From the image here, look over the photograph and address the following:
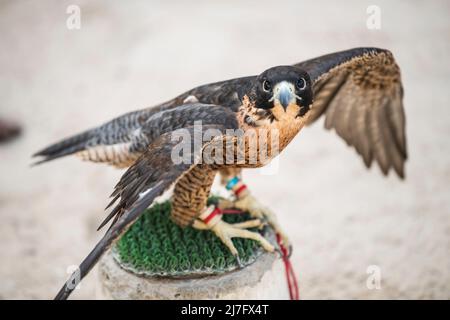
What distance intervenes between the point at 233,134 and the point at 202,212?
28.3 inches

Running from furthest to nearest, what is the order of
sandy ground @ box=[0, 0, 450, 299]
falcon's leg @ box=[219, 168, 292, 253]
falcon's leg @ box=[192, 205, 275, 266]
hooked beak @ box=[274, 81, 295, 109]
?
sandy ground @ box=[0, 0, 450, 299] < falcon's leg @ box=[219, 168, 292, 253] < falcon's leg @ box=[192, 205, 275, 266] < hooked beak @ box=[274, 81, 295, 109]

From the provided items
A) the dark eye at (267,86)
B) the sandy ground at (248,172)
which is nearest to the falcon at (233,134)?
the dark eye at (267,86)

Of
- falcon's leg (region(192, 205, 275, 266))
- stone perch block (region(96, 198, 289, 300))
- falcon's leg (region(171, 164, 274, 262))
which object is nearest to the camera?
falcon's leg (region(171, 164, 274, 262))

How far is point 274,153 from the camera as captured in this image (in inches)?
105

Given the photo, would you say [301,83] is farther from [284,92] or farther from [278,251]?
[278,251]

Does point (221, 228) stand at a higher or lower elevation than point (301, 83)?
lower

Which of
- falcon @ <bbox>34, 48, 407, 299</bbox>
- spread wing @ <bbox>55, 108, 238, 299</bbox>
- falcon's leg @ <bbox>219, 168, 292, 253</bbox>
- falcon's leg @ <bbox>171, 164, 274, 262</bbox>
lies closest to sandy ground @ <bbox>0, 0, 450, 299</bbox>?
falcon's leg @ <bbox>219, 168, 292, 253</bbox>

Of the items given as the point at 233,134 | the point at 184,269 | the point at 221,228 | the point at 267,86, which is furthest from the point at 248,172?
the point at 267,86

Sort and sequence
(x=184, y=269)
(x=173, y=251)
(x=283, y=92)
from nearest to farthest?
(x=283, y=92), (x=184, y=269), (x=173, y=251)

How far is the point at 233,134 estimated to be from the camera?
262cm

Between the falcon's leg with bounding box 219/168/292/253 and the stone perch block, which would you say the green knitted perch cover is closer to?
the stone perch block

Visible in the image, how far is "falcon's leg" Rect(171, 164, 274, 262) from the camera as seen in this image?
290 cm
